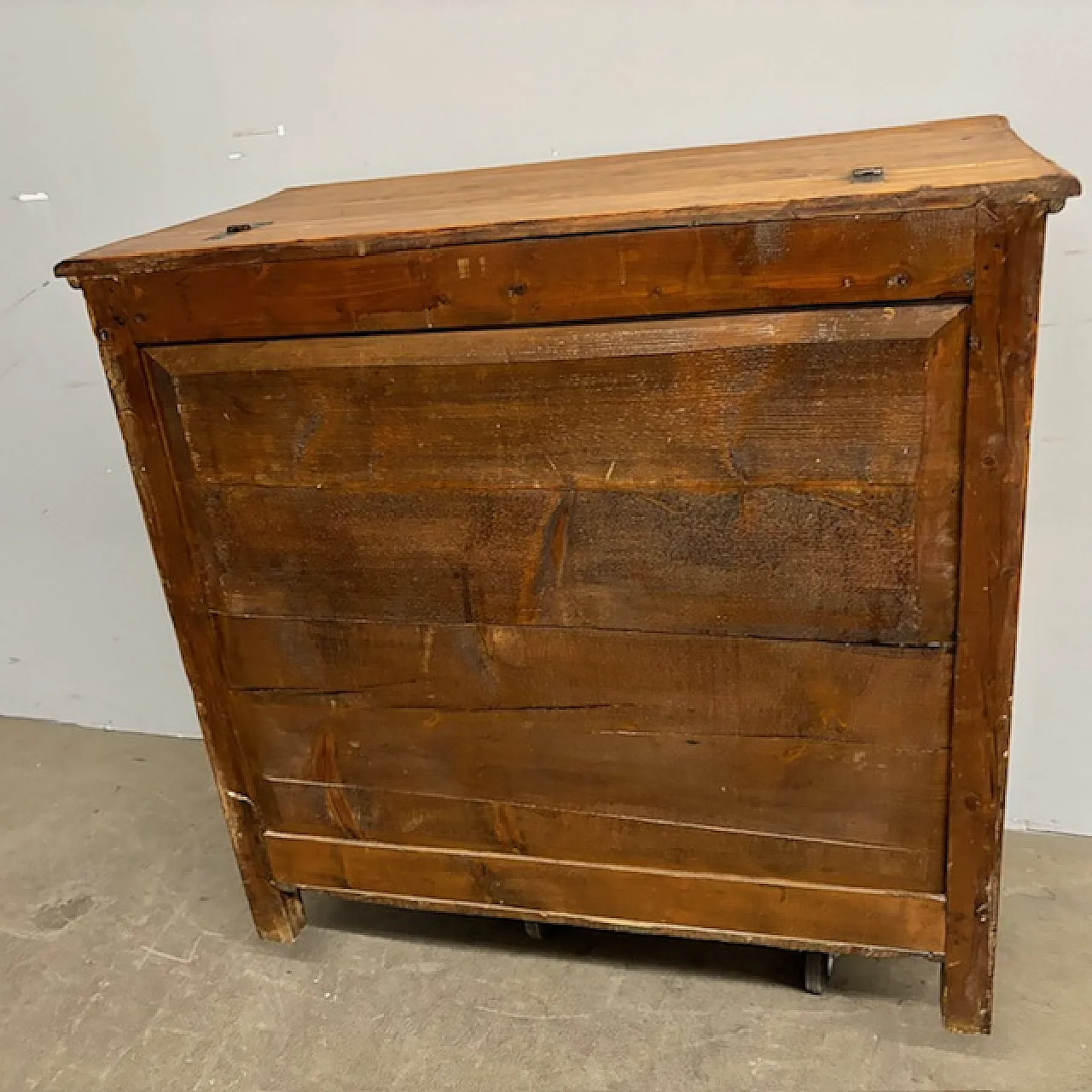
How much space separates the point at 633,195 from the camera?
3.34 ft

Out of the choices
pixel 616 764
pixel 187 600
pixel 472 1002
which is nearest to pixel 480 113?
pixel 187 600

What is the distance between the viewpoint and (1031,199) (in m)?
0.83

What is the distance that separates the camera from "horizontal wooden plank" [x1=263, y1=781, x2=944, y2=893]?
3.64 ft

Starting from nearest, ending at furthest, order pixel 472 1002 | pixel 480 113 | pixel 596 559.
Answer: pixel 596 559 → pixel 472 1002 → pixel 480 113

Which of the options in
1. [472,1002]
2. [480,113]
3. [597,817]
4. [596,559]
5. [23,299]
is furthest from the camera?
[23,299]

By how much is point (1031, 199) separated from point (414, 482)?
0.58 metres

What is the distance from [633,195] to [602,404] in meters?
0.20

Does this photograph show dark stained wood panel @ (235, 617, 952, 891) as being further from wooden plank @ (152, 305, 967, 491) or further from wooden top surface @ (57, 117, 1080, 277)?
wooden top surface @ (57, 117, 1080, 277)

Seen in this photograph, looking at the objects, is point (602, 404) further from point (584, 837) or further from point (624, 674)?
point (584, 837)

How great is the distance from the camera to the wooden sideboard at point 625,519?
918mm

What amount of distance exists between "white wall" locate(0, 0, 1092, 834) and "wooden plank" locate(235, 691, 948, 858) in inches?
19.7

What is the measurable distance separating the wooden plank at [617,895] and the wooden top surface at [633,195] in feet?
2.20

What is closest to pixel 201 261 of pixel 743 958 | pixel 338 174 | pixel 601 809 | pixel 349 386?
pixel 349 386

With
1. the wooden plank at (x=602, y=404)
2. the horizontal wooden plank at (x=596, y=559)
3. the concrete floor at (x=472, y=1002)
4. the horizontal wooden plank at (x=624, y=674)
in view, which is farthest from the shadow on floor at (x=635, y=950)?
the wooden plank at (x=602, y=404)
